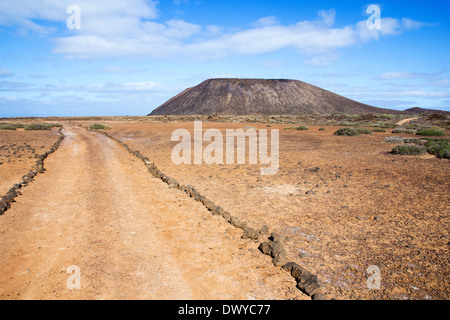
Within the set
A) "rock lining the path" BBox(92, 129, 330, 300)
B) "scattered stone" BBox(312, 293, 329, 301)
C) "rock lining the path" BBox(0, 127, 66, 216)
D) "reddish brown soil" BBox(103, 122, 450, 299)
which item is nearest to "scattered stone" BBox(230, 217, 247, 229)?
"rock lining the path" BBox(92, 129, 330, 300)

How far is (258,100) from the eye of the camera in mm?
125375

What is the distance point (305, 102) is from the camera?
416 ft

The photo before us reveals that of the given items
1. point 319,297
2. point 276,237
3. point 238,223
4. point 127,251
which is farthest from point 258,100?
point 319,297

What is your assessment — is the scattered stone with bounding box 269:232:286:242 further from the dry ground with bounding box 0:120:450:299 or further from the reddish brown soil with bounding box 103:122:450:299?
the dry ground with bounding box 0:120:450:299

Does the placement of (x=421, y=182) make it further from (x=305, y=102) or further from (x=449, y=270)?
(x=305, y=102)

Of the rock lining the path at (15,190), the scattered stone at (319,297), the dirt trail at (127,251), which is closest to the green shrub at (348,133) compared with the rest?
the dirt trail at (127,251)

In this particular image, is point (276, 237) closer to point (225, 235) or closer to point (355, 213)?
point (225, 235)

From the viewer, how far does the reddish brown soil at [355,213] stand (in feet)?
13.9

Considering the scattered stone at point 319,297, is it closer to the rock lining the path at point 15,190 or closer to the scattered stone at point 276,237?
the scattered stone at point 276,237

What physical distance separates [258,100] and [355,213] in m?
122
